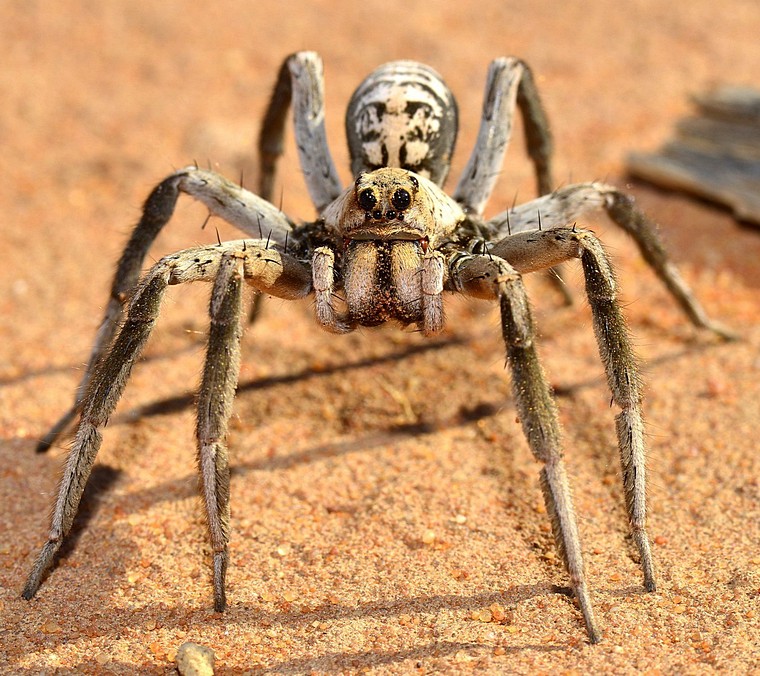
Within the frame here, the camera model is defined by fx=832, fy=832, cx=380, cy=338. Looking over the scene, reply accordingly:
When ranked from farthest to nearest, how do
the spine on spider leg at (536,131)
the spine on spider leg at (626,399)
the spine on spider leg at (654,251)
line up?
the spine on spider leg at (536,131), the spine on spider leg at (654,251), the spine on spider leg at (626,399)

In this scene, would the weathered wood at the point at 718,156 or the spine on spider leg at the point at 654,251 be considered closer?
the spine on spider leg at the point at 654,251

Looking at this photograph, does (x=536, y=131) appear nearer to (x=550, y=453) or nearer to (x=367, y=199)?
(x=367, y=199)

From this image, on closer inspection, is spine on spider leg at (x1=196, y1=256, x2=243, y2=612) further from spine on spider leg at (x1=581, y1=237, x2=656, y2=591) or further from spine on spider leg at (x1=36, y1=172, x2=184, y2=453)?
spine on spider leg at (x1=581, y1=237, x2=656, y2=591)

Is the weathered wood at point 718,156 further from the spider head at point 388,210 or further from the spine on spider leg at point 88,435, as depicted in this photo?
the spine on spider leg at point 88,435

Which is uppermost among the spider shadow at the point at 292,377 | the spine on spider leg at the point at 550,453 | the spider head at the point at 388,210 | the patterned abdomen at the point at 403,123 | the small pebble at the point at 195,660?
the patterned abdomen at the point at 403,123

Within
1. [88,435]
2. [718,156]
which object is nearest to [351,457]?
[88,435]

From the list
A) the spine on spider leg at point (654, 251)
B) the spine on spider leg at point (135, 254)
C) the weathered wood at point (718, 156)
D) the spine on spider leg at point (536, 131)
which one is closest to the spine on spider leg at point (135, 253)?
the spine on spider leg at point (135, 254)
